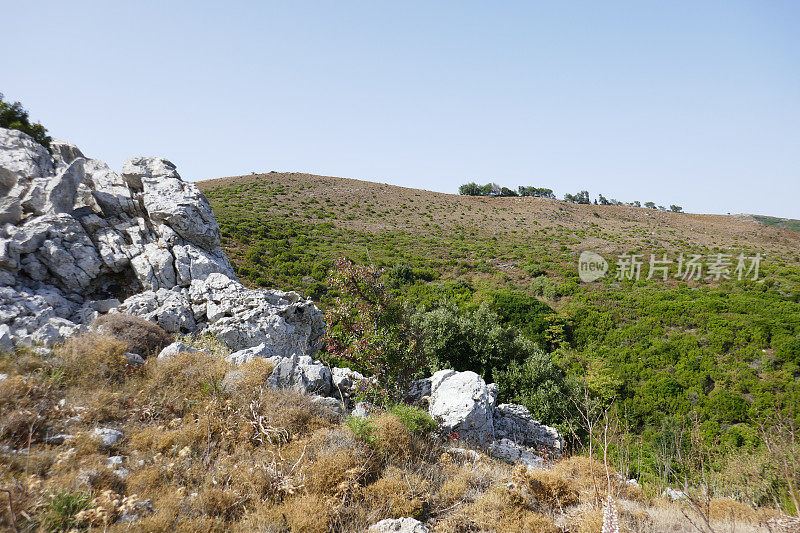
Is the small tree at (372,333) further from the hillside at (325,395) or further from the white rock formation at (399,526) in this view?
the white rock formation at (399,526)

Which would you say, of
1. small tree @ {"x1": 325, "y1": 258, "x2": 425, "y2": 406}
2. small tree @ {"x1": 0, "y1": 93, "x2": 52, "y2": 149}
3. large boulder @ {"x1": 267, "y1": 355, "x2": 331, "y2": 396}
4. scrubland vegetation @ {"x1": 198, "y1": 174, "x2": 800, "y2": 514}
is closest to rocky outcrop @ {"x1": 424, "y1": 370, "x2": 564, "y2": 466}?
small tree @ {"x1": 325, "y1": 258, "x2": 425, "y2": 406}

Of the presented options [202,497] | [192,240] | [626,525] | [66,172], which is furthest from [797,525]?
[66,172]

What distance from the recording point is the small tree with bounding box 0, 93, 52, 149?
15.3m

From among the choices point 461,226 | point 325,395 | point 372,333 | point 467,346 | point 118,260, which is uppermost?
point 461,226

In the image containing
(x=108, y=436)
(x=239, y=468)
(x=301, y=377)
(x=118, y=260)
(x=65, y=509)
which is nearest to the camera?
(x=65, y=509)

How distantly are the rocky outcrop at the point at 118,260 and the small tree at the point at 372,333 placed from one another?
98.4 inches

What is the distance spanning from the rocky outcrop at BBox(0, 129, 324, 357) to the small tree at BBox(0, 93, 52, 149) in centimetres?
539

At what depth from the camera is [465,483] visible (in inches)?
217

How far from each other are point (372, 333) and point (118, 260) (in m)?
7.94

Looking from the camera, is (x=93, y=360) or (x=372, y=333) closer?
(x=93, y=360)

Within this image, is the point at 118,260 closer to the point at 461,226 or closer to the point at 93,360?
the point at 93,360

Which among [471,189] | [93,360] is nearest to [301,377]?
[93,360]

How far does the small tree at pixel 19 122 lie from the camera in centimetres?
1532

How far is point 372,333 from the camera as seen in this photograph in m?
8.01
